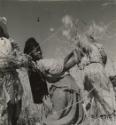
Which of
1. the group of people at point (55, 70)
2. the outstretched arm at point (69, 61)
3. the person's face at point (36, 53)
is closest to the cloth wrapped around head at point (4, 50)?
the group of people at point (55, 70)

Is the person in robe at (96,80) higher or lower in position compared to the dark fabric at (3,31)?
lower

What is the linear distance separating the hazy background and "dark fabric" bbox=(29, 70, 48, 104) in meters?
0.11

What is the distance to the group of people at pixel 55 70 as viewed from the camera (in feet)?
5.29

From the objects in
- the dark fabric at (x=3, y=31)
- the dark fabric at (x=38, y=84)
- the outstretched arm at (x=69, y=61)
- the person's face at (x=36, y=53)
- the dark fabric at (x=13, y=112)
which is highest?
the dark fabric at (x=3, y=31)

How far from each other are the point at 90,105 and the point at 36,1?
0.59 metres

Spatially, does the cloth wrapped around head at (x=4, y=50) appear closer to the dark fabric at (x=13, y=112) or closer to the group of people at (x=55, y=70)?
the group of people at (x=55, y=70)

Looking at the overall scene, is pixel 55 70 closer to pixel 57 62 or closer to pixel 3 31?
pixel 57 62

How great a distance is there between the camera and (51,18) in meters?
1.72

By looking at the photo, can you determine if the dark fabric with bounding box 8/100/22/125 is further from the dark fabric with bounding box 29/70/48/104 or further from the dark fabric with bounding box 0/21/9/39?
the dark fabric with bounding box 0/21/9/39

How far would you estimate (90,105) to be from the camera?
1.66 meters

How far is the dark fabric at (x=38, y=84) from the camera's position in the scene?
1640mm

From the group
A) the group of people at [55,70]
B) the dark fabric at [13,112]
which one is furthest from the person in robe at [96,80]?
the dark fabric at [13,112]

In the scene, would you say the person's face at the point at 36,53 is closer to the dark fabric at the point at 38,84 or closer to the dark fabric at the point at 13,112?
the dark fabric at the point at 38,84

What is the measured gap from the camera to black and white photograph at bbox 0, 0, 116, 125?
1.61 m
